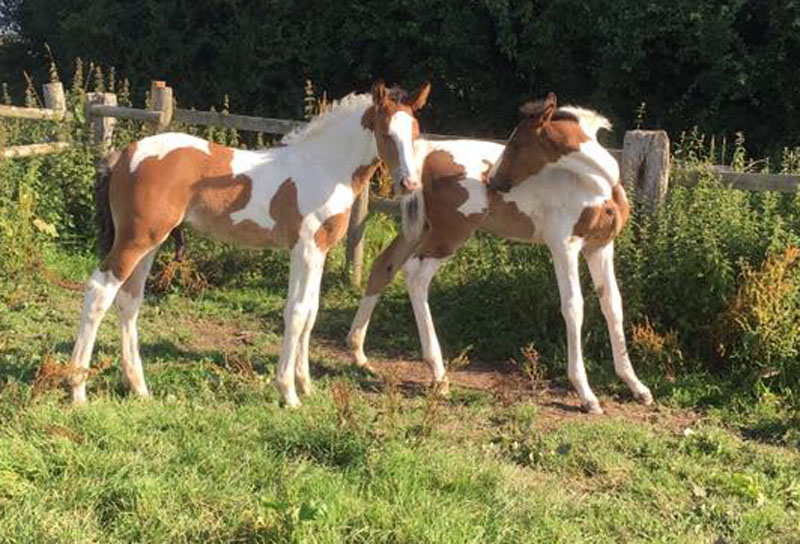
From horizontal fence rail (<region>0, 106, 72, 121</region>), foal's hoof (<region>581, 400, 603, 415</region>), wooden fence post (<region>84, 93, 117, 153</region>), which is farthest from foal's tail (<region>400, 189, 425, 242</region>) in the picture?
horizontal fence rail (<region>0, 106, 72, 121</region>)

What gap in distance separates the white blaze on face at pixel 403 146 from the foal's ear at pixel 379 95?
0.12 meters

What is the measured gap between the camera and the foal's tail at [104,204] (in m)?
4.74

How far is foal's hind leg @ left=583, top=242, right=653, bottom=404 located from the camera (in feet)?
17.9

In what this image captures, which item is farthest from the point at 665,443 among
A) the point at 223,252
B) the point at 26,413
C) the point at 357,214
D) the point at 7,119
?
the point at 7,119

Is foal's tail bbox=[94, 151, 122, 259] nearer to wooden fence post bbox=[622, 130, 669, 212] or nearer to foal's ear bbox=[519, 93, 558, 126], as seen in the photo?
foal's ear bbox=[519, 93, 558, 126]

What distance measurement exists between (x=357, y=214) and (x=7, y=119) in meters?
4.76

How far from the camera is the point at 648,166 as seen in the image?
6.27m

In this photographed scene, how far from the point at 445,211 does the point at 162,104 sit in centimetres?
468

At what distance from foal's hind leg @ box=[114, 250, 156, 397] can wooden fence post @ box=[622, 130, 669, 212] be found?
372 centimetres

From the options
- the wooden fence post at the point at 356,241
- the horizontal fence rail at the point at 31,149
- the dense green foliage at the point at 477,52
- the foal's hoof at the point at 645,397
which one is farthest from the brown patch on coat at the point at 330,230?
the dense green foliage at the point at 477,52

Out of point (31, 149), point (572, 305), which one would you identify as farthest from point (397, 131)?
point (31, 149)

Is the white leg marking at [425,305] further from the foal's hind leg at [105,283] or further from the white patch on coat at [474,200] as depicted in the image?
the foal's hind leg at [105,283]

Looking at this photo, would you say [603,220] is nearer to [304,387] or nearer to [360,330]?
[360,330]

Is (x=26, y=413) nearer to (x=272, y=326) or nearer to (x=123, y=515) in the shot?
(x=123, y=515)
